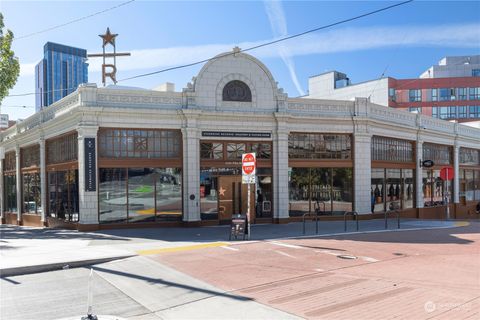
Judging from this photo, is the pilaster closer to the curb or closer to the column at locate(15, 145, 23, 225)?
the curb

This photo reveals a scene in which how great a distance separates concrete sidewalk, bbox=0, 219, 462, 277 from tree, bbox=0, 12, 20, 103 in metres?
11.1

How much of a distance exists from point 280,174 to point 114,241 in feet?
29.8

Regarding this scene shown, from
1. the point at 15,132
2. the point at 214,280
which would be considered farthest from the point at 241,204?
the point at 15,132

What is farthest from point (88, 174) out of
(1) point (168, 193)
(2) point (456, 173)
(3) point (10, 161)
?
(2) point (456, 173)

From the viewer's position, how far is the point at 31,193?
88.0 feet

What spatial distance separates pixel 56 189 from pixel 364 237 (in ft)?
52.4

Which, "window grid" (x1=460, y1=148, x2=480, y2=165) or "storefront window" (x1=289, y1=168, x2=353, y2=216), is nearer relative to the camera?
"storefront window" (x1=289, y1=168, x2=353, y2=216)

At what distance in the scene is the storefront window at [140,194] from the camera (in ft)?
64.2

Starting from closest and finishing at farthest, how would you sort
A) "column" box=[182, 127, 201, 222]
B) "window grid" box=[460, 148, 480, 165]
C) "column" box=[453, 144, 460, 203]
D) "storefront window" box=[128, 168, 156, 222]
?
"storefront window" box=[128, 168, 156, 222] → "column" box=[182, 127, 201, 222] → "column" box=[453, 144, 460, 203] → "window grid" box=[460, 148, 480, 165]

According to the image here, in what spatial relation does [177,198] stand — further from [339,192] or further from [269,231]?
[339,192]

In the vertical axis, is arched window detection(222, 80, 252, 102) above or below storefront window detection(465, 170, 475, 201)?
above

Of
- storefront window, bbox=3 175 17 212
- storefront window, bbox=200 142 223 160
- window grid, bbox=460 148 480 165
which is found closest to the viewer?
storefront window, bbox=200 142 223 160

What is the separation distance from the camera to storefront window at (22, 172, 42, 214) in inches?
1009

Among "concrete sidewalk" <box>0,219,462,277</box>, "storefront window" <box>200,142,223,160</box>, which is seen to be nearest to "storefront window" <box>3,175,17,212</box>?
"concrete sidewalk" <box>0,219,462,277</box>
